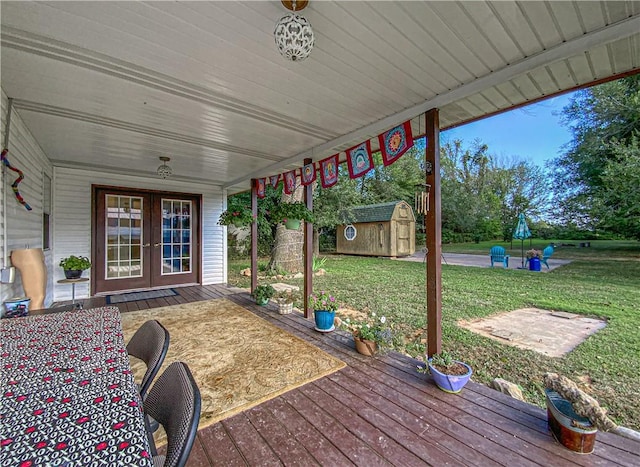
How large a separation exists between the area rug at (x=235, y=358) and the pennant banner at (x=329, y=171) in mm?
1989

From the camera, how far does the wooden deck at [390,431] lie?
149cm

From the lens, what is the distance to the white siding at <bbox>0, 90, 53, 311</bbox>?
2330 mm

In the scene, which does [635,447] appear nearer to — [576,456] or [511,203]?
[576,456]

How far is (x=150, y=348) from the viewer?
141 cm

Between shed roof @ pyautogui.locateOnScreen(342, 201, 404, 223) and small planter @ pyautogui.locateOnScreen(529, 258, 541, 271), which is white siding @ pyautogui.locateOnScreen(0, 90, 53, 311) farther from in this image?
small planter @ pyautogui.locateOnScreen(529, 258, 541, 271)

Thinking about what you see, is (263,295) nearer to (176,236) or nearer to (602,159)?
(176,236)

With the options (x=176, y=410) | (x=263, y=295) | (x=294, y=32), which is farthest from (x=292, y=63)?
(x=263, y=295)

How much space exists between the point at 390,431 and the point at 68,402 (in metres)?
1.61

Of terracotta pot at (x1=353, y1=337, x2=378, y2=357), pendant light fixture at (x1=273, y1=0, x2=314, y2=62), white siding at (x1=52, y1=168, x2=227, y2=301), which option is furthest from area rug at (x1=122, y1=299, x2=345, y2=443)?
pendant light fixture at (x1=273, y1=0, x2=314, y2=62)

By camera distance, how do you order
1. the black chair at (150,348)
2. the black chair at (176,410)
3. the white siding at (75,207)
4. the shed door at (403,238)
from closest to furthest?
the black chair at (176,410) < the black chair at (150,348) < the white siding at (75,207) < the shed door at (403,238)

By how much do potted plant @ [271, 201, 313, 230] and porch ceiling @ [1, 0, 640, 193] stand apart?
0.99 meters

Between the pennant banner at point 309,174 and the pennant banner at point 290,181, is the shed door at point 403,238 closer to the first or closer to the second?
the pennant banner at point 290,181

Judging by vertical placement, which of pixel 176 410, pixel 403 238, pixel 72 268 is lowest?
pixel 176 410

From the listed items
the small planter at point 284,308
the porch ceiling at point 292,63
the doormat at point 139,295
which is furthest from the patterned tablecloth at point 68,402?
the doormat at point 139,295
